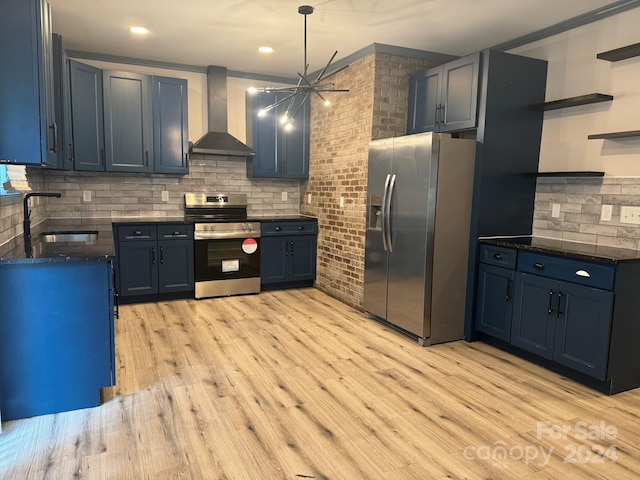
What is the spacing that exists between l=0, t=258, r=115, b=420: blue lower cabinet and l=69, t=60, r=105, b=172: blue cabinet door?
2495 mm

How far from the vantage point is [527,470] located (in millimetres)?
2025

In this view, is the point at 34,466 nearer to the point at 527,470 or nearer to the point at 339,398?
the point at 339,398

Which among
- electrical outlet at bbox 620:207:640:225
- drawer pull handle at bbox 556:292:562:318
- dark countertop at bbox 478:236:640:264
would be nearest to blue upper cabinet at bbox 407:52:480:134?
dark countertop at bbox 478:236:640:264

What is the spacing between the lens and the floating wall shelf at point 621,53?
114 inches

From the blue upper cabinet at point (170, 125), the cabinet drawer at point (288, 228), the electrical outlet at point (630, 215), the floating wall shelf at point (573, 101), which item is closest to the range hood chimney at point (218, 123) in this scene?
the blue upper cabinet at point (170, 125)

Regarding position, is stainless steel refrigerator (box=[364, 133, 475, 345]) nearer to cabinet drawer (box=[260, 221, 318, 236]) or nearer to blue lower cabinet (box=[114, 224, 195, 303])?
cabinet drawer (box=[260, 221, 318, 236])

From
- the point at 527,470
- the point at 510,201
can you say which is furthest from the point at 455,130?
the point at 527,470

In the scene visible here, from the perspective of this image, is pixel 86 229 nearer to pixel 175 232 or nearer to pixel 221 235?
pixel 175 232

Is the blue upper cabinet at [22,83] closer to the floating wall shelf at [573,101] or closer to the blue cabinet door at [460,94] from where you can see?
the blue cabinet door at [460,94]

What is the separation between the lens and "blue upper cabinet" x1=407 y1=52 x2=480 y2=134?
11.8 feet

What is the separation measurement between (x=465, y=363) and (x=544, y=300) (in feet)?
2.38

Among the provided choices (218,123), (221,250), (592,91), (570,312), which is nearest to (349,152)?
(218,123)

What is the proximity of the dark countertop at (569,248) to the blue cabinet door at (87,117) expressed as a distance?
3.87 m

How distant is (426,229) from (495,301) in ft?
2.62
